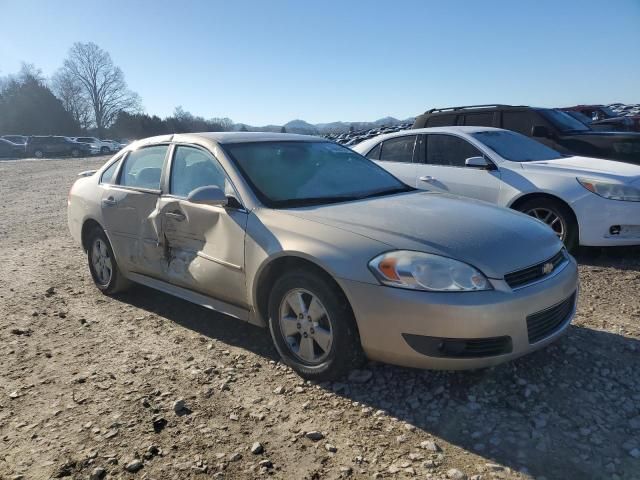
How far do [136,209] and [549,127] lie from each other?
6.09 m

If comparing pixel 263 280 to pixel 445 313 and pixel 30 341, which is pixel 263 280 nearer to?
pixel 445 313

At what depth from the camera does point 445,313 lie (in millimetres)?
2664

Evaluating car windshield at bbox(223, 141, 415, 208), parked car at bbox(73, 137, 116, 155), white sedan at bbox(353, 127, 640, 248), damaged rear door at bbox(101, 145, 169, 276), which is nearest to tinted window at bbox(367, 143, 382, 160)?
white sedan at bbox(353, 127, 640, 248)

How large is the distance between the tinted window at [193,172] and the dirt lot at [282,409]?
3.76 ft

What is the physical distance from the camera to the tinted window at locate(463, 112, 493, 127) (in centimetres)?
802

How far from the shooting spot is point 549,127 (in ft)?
24.8

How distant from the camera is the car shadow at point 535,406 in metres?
2.39

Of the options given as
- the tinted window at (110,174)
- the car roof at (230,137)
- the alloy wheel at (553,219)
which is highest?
the car roof at (230,137)

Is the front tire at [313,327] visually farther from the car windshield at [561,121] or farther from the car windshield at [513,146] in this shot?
the car windshield at [561,121]

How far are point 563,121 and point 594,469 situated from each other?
6650 millimetres

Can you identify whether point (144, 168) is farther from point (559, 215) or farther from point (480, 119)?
point (480, 119)

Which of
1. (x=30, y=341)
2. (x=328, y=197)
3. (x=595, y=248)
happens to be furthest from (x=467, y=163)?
(x=30, y=341)

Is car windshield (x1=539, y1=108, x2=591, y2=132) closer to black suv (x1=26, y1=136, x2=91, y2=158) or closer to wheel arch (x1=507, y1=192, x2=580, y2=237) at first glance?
wheel arch (x1=507, y1=192, x2=580, y2=237)

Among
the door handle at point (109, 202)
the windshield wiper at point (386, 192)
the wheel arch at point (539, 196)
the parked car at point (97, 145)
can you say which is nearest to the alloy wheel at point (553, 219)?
the wheel arch at point (539, 196)
